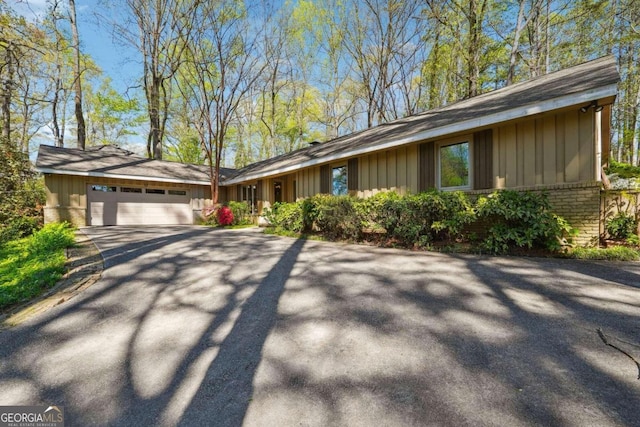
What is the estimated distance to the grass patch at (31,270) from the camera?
342cm

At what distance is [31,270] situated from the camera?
4.21 m

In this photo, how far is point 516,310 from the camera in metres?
2.77

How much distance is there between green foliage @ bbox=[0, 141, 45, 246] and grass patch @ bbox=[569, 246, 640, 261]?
14187mm

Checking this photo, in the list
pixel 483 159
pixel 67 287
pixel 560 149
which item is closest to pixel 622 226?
pixel 560 149

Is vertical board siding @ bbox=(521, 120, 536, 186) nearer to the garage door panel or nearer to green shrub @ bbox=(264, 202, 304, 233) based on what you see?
green shrub @ bbox=(264, 202, 304, 233)

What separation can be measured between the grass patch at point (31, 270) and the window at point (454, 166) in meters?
8.41

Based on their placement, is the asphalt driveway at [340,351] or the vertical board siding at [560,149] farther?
the vertical board siding at [560,149]

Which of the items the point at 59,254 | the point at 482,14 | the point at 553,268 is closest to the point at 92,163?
the point at 59,254

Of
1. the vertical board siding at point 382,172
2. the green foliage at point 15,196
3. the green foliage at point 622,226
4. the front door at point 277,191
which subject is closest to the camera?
the green foliage at point 622,226

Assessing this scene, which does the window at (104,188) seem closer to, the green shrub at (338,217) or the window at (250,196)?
the window at (250,196)

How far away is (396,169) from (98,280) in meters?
7.63

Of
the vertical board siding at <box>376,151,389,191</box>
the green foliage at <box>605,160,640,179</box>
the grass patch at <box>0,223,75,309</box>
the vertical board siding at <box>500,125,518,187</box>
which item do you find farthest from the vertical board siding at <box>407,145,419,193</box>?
the grass patch at <box>0,223,75,309</box>

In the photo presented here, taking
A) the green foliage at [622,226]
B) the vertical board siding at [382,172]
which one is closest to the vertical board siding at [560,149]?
the green foliage at [622,226]

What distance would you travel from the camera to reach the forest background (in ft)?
43.3
